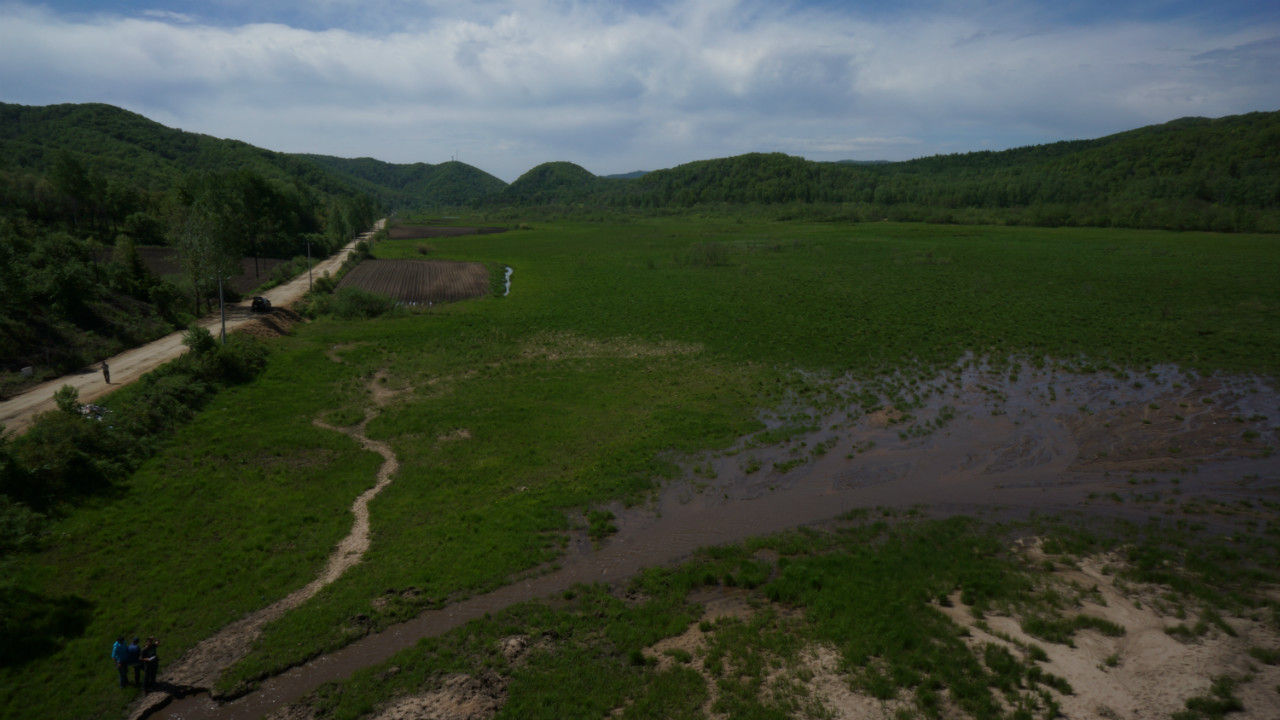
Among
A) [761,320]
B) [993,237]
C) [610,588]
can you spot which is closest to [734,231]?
[993,237]

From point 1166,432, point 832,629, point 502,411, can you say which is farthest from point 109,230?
point 1166,432

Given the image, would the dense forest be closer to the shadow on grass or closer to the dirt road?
the dirt road

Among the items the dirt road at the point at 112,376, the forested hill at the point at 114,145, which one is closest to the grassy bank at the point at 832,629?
the dirt road at the point at 112,376

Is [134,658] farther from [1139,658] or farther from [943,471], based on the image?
[943,471]

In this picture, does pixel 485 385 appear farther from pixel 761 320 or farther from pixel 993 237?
pixel 993 237

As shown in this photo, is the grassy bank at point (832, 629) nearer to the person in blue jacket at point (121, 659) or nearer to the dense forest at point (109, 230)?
the person in blue jacket at point (121, 659)

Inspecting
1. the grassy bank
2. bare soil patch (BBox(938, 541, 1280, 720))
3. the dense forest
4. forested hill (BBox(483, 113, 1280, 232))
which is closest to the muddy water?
the grassy bank
